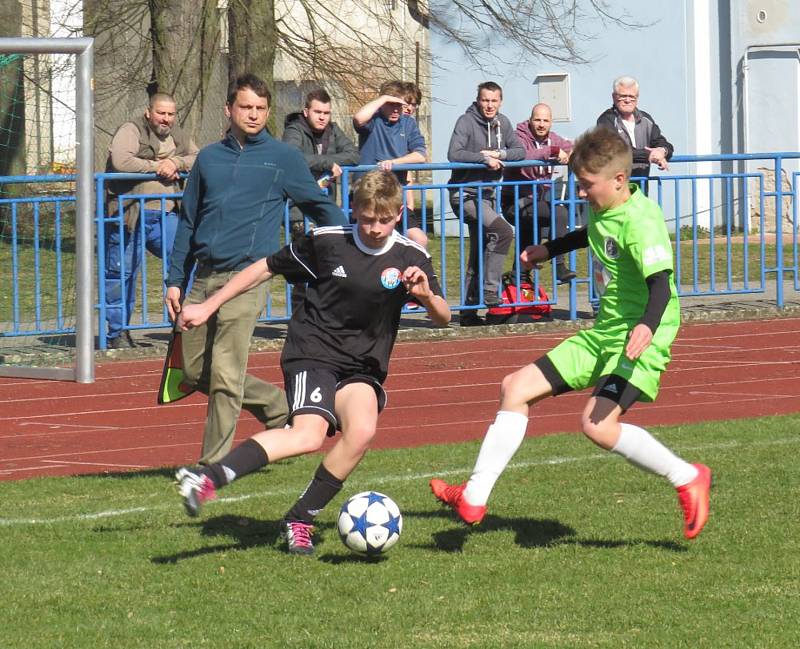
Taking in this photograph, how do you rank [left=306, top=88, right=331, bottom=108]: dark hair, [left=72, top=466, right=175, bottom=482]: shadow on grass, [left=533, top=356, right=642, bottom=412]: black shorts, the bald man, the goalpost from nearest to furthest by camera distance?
[left=533, top=356, right=642, bottom=412]: black shorts < [left=72, top=466, right=175, bottom=482]: shadow on grass < the goalpost < [left=306, top=88, right=331, bottom=108]: dark hair < the bald man

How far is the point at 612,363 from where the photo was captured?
6219 millimetres

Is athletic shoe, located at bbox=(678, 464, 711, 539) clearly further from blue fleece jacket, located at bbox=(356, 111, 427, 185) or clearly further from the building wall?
the building wall

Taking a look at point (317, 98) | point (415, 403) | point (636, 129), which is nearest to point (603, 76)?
point (636, 129)

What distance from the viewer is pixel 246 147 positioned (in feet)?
25.0

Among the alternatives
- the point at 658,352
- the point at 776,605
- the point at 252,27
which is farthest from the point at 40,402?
the point at 252,27

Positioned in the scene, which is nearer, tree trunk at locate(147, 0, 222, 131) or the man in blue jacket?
the man in blue jacket

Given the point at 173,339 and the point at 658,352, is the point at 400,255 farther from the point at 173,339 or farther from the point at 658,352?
the point at 173,339

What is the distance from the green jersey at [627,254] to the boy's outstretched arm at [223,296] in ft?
4.57

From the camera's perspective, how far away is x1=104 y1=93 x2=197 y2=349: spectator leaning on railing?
40.7 ft

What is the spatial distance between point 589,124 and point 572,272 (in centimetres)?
1214

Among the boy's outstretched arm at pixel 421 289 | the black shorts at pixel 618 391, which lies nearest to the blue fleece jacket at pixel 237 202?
the boy's outstretched arm at pixel 421 289

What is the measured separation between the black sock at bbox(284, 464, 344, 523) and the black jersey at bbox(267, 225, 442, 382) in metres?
0.44

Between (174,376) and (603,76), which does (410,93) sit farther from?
(603,76)

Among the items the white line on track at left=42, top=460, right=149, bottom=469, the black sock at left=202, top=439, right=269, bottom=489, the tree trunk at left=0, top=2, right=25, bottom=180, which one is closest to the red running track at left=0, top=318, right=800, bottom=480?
the white line on track at left=42, top=460, right=149, bottom=469
